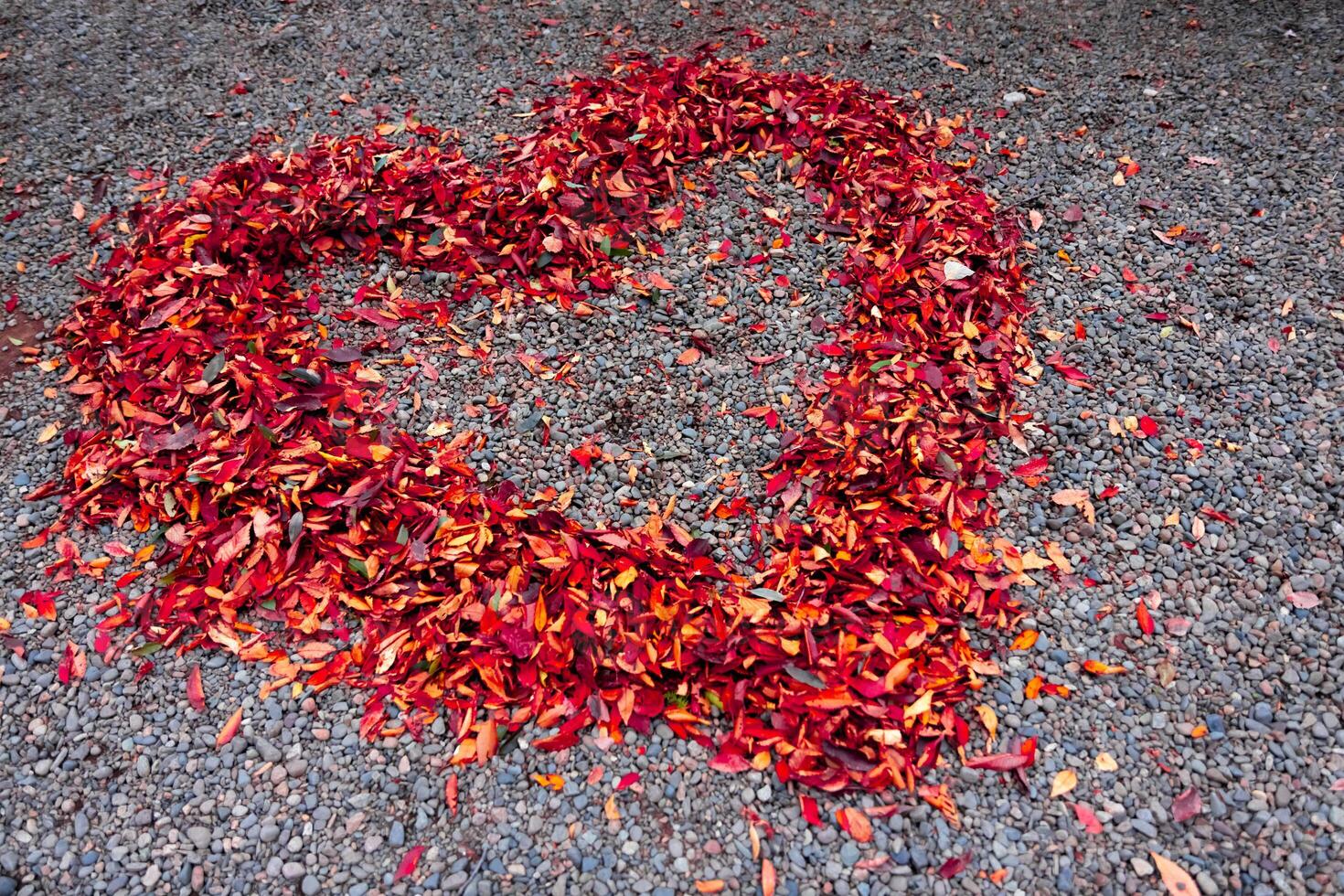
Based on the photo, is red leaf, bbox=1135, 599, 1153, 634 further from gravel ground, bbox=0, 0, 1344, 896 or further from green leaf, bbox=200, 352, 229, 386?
green leaf, bbox=200, 352, 229, 386

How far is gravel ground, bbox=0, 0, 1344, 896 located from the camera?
85.0 inches

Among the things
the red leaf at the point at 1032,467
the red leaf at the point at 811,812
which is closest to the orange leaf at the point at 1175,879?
the red leaf at the point at 811,812

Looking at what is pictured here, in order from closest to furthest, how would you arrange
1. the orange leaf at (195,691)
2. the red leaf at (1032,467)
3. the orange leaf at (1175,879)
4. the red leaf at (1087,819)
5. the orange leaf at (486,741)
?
the orange leaf at (1175,879) → the red leaf at (1087,819) → the orange leaf at (486,741) → the orange leaf at (195,691) → the red leaf at (1032,467)

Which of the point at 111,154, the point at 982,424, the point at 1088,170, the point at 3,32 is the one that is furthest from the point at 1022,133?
the point at 3,32

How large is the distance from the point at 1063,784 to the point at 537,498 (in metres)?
1.68

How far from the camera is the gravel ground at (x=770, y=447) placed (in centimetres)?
216

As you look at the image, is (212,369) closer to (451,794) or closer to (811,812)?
(451,794)

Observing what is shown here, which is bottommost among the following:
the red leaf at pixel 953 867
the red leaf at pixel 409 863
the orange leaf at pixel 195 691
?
the red leaf at pixel 409 863

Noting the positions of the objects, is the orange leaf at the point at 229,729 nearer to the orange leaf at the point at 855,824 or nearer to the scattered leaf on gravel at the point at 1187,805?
the orange leaf at the point at 855,824

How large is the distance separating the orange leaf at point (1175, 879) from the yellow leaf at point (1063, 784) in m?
0.23

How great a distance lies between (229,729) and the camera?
93.4 inches

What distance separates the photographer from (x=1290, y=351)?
3.16 meters

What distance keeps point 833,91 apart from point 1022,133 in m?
0.89

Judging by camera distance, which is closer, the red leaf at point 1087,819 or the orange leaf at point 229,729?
the red leaf at point 1087,819
